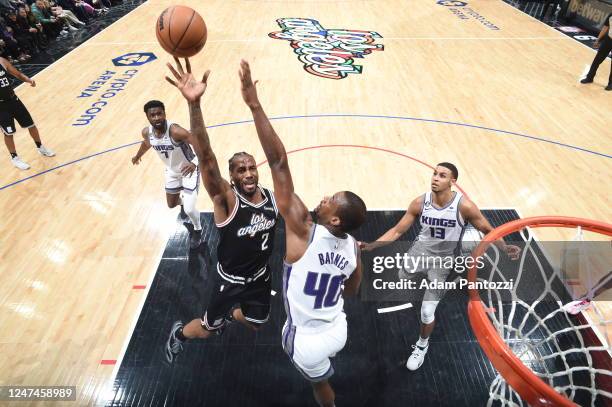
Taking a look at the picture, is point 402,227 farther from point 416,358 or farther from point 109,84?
point 109,84

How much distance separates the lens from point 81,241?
15.8ft

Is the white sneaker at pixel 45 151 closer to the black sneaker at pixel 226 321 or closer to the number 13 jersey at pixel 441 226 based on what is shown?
the black sneaker at pixel 226 321

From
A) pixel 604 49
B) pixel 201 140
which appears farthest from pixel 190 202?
pixel 604 49

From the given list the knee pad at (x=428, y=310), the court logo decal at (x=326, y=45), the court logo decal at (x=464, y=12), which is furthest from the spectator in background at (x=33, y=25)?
the court logo decal at (x=464, y=12)

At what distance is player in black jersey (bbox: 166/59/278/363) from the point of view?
2.81m

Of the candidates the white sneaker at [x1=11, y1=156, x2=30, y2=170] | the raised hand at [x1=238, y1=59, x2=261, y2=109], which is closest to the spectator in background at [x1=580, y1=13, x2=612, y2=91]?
the raised hand at [x1=238, y1=59, x2=261, y2=109]

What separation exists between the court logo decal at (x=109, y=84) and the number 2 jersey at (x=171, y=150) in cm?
386

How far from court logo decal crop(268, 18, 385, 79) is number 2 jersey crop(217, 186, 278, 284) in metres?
6.93

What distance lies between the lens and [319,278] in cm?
234

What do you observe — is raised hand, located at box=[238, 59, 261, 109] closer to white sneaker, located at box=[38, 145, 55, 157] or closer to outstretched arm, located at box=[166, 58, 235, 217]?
outstretched arm, located at box=[166, 58, 235, 217]

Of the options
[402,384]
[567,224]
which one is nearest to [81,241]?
[402,384]

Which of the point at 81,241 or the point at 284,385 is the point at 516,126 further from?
the point at 81,241

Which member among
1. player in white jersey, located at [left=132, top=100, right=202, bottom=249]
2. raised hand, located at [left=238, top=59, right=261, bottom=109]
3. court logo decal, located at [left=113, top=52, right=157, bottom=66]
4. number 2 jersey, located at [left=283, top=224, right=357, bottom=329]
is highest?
raised hand, located at [left=238, top=59, right=261, bottom=109]

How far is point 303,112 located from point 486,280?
5159 millimetres
